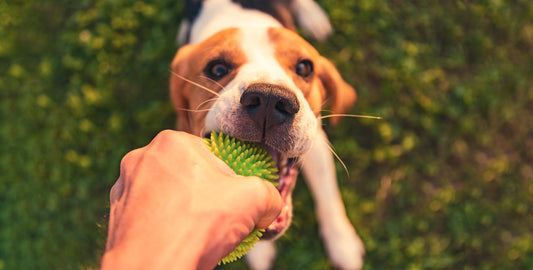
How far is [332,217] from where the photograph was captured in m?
2.76

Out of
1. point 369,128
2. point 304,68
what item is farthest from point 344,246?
point 304,68

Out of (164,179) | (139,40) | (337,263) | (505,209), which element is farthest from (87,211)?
(505,209)

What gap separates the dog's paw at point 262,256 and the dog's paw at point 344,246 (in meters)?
0.45

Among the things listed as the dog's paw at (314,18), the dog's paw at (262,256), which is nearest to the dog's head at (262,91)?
the dog's paw at (262,256)

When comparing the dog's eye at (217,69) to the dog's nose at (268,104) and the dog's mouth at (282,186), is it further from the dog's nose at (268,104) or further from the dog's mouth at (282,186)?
the dog's mouth at (282,186)

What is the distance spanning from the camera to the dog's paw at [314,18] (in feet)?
10.7

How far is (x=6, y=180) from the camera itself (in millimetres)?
3309

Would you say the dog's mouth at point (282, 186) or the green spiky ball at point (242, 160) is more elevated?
the green spiky ball at point (242, 160)

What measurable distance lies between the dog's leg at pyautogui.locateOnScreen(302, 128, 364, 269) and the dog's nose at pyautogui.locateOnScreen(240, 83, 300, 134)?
1067 millimetres

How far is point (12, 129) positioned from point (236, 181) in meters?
3.25

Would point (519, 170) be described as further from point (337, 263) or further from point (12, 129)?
point (12, 129)

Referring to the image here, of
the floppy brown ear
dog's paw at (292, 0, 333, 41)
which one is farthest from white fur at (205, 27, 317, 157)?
dog's paw at (292, 0, 333, 41)

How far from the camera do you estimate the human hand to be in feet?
3.00

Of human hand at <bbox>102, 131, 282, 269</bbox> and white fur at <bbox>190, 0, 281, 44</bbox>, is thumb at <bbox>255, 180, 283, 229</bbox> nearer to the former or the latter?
human hand at <bbox>102, 131, 282, 269</bbox>
